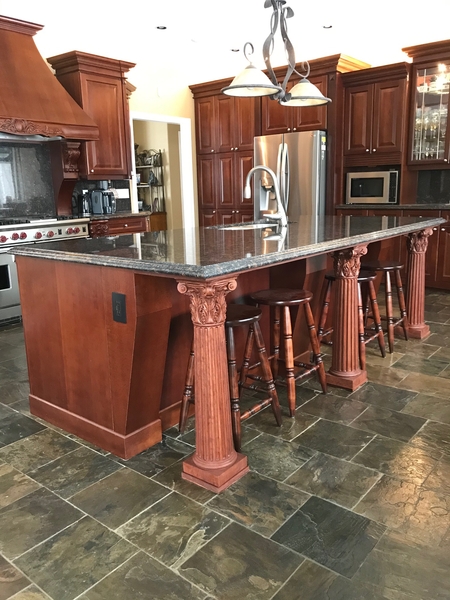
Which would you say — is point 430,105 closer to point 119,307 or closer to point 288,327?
point 288,327

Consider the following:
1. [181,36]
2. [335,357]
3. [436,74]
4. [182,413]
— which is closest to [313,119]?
[436,74]

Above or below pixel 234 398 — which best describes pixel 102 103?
above

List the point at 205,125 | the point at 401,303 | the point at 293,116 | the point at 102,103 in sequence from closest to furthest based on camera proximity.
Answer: the point at 401,303, the point at 102,103, the point at 293,116, the point at 205,125

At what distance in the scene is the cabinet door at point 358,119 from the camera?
5.56m

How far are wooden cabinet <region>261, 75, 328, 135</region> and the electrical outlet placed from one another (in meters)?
4.47

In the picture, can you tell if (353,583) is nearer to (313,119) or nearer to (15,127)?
(15,127)

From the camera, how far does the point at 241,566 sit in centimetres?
156

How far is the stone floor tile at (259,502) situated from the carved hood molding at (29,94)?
12.4 ft

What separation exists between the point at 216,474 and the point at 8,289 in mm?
3341

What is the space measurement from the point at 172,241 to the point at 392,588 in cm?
171

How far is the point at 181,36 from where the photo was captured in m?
5.76

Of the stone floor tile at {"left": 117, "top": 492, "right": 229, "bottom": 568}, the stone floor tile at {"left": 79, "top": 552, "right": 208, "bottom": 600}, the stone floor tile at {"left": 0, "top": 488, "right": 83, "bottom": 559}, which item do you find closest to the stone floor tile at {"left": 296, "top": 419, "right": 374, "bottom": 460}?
the stone floor tile at {"left": 117, "top": 492, "right": 229, "bottom": 568}

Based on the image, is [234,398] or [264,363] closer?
[234,398]

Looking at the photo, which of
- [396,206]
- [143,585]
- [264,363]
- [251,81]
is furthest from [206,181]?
[143,585]
